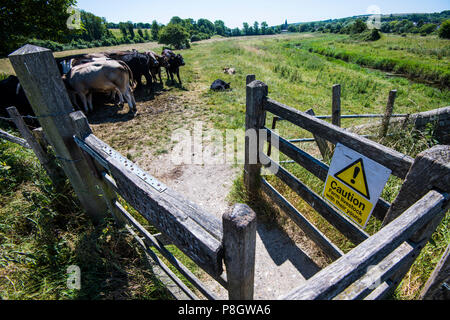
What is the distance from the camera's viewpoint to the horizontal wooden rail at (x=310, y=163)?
5.83 ft

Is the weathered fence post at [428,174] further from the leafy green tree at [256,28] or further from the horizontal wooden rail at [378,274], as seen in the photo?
the leafy green tree at [256,28]

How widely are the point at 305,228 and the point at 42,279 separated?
2895mm

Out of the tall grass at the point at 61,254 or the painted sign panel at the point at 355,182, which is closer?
the painted sign panel at the point at 355,182

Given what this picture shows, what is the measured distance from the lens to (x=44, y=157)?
2.90 meters

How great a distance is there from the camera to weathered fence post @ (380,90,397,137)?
3793mm

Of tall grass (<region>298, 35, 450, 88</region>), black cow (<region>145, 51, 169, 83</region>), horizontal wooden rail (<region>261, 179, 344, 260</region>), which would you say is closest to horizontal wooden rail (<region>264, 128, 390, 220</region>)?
horizontal wooden rail (<region>261, 179, 344, 260</region>)

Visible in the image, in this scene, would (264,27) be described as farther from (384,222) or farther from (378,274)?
(378,274)

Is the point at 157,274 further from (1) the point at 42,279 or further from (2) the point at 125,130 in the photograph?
(2) the point at 125,130

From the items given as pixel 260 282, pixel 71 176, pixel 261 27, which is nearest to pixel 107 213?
pixel 71 176

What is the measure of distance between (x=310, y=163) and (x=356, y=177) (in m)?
0.57

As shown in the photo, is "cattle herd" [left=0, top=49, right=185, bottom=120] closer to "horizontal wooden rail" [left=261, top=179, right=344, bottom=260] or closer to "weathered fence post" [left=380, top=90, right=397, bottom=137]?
"horizontal wooden rail" [left=261, top=179, right=344, bottom=260]

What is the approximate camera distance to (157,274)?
2328mm

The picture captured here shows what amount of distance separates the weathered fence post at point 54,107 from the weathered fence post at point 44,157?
0.67 meters

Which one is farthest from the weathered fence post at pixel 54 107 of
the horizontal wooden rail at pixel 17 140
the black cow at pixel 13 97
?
the black cow at pixel 13 97
